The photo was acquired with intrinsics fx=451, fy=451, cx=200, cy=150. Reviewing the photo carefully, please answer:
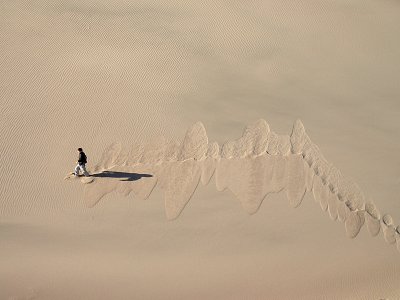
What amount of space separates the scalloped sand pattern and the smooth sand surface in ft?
0.12

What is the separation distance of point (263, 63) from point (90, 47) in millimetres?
4954

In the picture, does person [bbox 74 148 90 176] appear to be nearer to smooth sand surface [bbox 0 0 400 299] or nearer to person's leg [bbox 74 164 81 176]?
person's leg [bbox 74 164 81 176]

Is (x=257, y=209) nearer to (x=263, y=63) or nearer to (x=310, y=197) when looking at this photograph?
(x=310, y=197)

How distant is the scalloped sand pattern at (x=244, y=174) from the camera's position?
35.6 feet

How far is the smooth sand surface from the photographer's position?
10125 mm

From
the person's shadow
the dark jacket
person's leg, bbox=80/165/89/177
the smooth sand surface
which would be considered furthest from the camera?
the person's shadow

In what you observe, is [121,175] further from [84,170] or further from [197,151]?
[197,151]

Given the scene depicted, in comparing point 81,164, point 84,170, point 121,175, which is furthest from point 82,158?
point 121,175

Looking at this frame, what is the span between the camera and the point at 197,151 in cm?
1134

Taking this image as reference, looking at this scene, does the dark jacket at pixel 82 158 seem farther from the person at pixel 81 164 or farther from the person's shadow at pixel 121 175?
the person's shadow at pixel 121 175

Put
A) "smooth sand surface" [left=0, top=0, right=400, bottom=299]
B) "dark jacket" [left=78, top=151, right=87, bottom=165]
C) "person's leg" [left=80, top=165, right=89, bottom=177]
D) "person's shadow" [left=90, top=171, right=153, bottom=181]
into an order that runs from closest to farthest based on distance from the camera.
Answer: "smooth sand surface" [left=0, top=0, right=400, bottom=299], "dark jacket" [left=78, top=151, right=87, bottom=165], "person's leg" [left=80, top=165, right=89, bottom=177], "person's shadow" [left=90, top=171, right=153, bottom=181]

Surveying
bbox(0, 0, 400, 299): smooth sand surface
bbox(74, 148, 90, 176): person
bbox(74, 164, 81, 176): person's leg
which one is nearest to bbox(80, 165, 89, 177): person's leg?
bbox(74, 148, 90, 176): person

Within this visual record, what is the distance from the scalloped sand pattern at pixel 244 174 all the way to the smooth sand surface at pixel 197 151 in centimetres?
4

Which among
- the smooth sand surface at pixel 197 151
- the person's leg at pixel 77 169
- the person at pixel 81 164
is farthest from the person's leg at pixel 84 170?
the smooth sand surface at pixel 197 151
